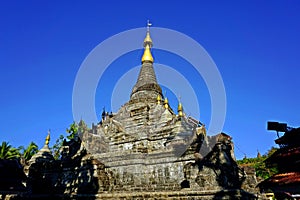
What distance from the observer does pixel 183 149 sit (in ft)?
44.9

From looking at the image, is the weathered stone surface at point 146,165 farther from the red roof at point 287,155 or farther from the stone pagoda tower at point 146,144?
the red roof at point 287,155

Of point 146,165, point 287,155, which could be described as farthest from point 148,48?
point 287,155

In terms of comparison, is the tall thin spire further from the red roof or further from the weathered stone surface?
the red roof

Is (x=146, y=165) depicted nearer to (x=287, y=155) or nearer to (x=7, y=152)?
(x=287, y=155)

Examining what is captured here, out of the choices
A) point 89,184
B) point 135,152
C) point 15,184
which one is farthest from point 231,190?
point 15,184

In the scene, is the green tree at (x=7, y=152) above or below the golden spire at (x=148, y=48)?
below

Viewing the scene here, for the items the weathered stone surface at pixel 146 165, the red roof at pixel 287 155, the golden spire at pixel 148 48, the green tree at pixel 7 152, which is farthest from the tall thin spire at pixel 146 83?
the green tree at pixel 7 152

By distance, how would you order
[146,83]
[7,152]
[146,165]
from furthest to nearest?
1. [7,152]
2. [146,83]
3. [146,165]

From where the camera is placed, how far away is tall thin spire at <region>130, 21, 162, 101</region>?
21781 millimetres

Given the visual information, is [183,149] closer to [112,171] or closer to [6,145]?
[112,171]

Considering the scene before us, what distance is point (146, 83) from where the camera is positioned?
2270cm

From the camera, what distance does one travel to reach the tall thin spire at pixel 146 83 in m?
21.8

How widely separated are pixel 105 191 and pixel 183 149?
515 centimetres

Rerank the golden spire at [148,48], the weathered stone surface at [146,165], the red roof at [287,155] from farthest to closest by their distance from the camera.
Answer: the golden spire at [148,48] < the weathered stone surface at [146,165] < the red roof at [287,155]
